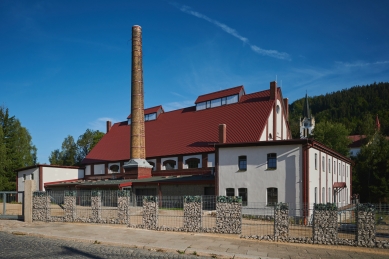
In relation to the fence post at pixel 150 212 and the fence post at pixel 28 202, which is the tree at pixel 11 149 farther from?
the fence post at pixel 150 212

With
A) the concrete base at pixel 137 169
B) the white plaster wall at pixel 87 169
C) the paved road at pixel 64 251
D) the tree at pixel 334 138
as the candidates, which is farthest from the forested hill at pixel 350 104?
the paved road at pixel 64 251

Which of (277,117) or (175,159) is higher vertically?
(277,117)

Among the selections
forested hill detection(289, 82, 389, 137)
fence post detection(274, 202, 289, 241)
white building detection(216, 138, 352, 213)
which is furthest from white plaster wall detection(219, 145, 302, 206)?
forested hill detection(289, 82, 389, 137)

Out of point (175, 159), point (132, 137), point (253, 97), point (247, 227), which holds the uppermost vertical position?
point (253, 97)

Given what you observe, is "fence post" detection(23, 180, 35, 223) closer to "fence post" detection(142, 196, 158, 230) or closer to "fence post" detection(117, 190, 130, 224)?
"fence post" detection(117, 190, 130, 224)

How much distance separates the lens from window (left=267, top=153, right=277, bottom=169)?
80.8 ft

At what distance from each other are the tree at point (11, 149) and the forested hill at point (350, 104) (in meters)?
80.4

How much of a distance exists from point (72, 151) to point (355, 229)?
7374cm

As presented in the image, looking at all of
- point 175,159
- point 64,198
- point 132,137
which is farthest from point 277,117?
point 64,198

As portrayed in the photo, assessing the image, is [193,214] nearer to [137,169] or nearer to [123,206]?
[123,206]

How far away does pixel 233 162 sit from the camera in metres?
26.3

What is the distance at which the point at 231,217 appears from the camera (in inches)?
623

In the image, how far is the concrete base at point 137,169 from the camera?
121 feet

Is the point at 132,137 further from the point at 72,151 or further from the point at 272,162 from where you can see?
the point at 72,151
